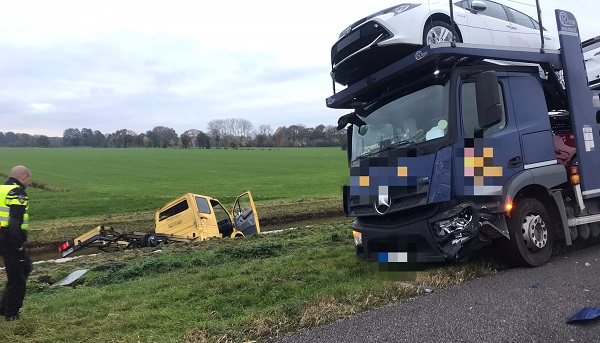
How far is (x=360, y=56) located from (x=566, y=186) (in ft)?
10.6

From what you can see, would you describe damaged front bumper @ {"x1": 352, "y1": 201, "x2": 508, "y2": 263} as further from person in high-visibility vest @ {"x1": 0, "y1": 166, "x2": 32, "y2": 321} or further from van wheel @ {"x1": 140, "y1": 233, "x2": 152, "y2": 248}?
van wheel @ {"x1": 140, "y1": 233, "x2": 152, "y2": 248}

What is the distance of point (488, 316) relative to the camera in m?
3.91

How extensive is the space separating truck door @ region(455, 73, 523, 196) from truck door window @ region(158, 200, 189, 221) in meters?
9.51

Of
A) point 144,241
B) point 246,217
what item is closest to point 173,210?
point 144,241

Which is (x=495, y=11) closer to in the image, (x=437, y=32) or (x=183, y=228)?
(x=437, y=32)

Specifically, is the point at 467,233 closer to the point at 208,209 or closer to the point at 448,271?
the point at 448,271

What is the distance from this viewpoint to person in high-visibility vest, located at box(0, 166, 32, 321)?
5004 millimetres

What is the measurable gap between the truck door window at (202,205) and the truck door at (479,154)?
9254 millimetres

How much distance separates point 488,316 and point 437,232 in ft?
4.04

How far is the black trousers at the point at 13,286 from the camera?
501 cm

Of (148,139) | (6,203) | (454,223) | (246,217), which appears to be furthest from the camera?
(148,139)

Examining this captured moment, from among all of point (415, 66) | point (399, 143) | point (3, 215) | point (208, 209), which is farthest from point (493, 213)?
point (208, 209)

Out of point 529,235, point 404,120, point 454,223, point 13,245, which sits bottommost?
point 529,235

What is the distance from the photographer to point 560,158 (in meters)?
6.06
